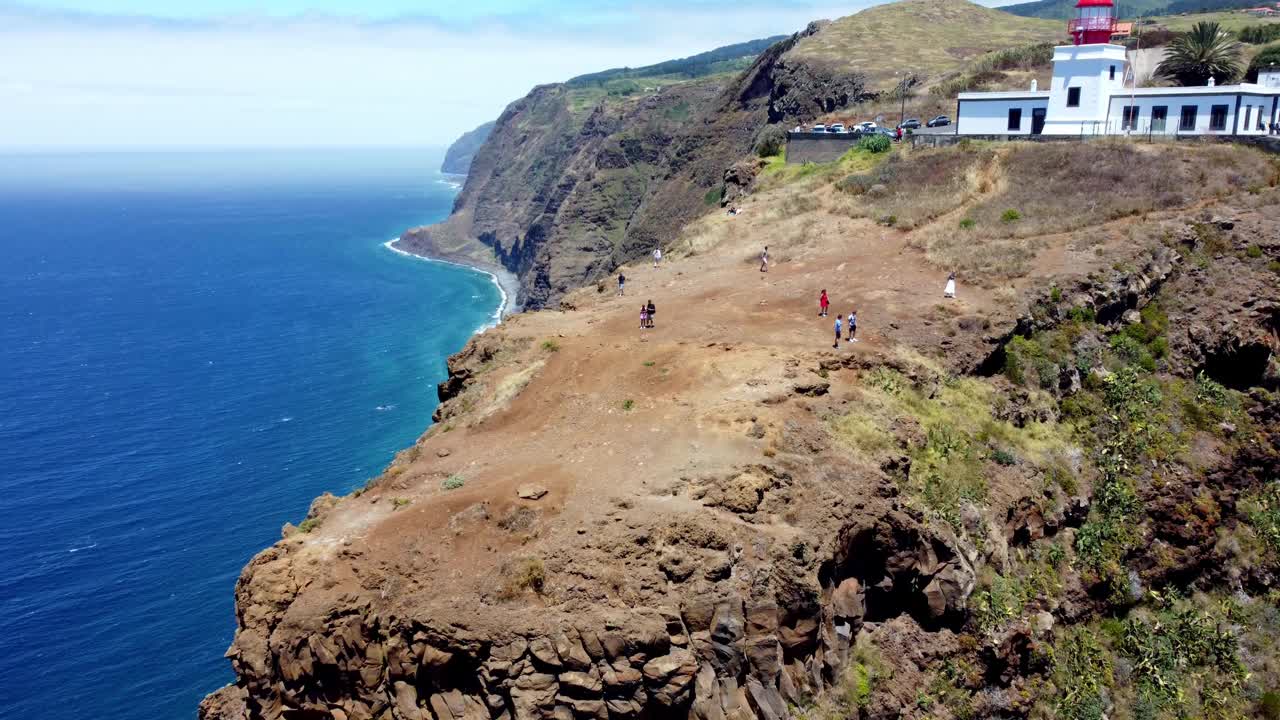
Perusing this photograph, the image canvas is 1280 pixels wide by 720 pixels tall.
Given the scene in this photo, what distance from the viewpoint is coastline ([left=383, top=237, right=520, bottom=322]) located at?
139500 mm

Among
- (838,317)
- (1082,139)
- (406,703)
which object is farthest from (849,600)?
(1082,139)

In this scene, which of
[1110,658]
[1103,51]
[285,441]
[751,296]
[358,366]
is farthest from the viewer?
[358,366]

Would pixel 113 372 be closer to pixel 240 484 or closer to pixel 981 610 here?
pixel 240 484

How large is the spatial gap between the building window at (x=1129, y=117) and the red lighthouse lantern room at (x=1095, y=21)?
423cm

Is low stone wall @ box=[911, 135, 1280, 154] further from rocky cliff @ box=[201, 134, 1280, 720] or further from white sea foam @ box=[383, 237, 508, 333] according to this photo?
white sea foam @ box=[383, 237, 508, 333]

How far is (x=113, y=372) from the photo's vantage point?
309 ft

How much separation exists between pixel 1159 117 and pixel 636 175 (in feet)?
330

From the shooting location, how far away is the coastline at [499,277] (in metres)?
140

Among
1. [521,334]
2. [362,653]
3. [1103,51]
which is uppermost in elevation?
[1103,51]

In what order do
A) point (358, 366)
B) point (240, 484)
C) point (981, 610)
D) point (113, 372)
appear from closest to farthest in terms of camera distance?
point (981, 610), point (240, 484), point (113, 372), point (358, 366)

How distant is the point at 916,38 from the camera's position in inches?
4222

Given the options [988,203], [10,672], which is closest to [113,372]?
[10,672]

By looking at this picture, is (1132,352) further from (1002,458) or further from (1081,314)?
(1002,458)

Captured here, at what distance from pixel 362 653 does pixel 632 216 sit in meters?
123
